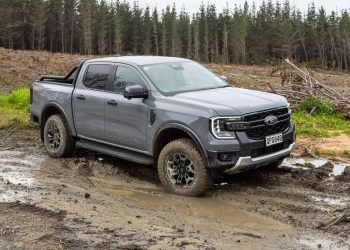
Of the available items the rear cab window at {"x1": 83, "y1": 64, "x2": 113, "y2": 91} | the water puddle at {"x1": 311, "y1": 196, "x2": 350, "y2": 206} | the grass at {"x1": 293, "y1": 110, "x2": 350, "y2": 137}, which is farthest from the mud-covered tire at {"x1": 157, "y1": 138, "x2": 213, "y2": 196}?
the grass at {"x1": 293, "y1": 110, "x2": 350, "y2": 137}

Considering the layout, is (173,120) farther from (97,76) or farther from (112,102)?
(97,76)

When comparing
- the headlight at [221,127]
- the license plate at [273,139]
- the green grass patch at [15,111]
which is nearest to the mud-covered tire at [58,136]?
the green grass patch at [15,111]

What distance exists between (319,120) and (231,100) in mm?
6018

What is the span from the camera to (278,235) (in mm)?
5234

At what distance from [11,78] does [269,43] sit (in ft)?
259

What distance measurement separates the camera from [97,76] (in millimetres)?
8258

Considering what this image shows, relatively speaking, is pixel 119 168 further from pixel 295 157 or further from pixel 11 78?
pixel 11 78

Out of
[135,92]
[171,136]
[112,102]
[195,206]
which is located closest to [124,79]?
[112,102]

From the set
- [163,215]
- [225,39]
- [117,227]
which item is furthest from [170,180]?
[225,39]

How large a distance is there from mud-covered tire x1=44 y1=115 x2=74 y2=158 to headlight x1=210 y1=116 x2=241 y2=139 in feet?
11.2

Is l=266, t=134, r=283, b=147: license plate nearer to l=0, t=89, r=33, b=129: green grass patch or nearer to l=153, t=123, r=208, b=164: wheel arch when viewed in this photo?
l=153, t=123, r=208, b=164: wheel arch

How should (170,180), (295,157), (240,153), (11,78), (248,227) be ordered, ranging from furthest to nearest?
(11,78), (295,157), (170,180), (240,153), (248,227)

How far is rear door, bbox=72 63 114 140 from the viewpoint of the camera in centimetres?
798

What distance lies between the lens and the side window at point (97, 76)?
8.09 meters
